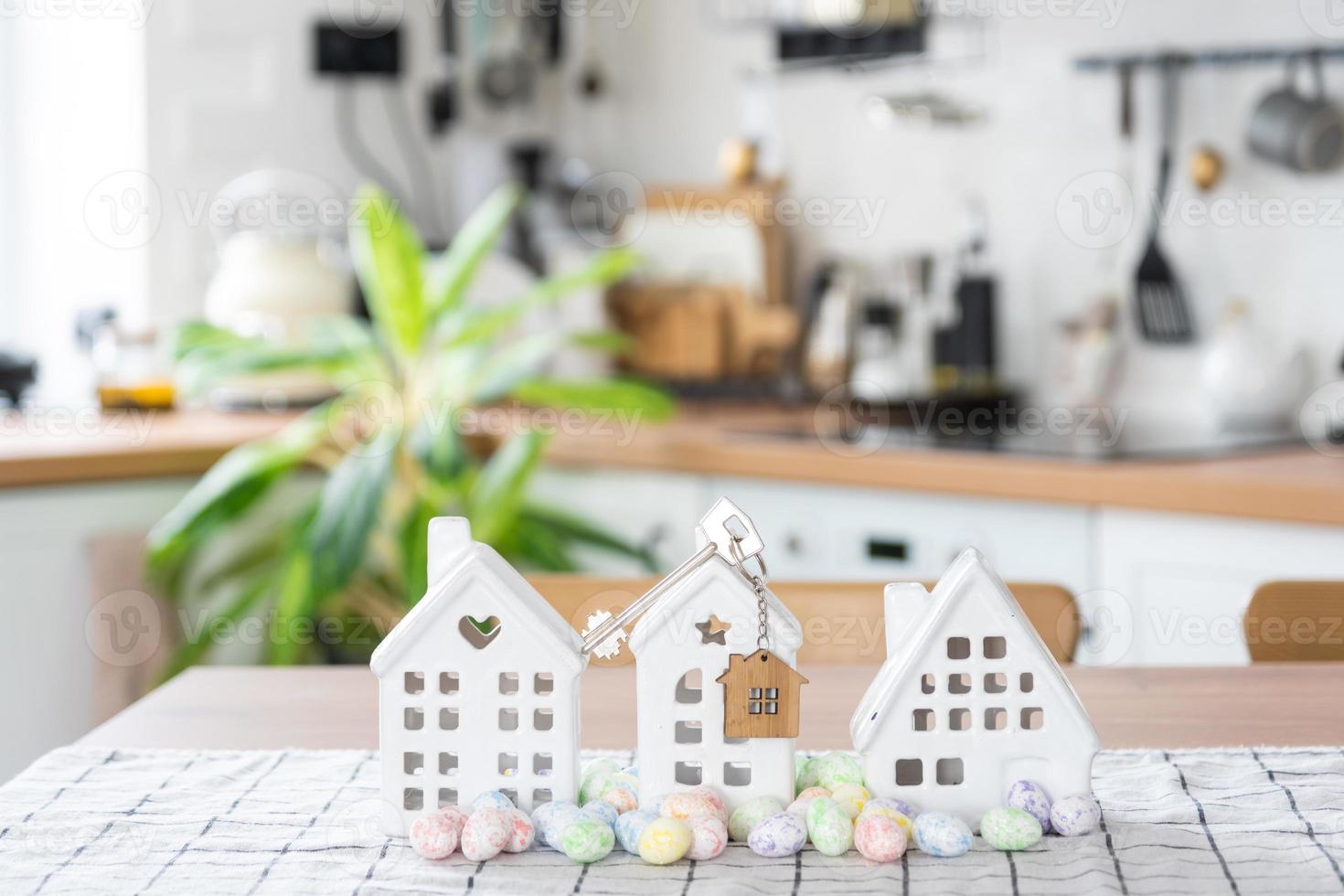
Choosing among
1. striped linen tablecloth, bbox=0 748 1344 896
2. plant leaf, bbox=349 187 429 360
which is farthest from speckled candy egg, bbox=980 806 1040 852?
plant leaf, bbox=349 187 429 360

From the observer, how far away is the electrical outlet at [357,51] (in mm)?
3012

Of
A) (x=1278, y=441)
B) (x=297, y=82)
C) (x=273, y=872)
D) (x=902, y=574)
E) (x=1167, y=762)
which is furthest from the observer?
(x=297, y=82)

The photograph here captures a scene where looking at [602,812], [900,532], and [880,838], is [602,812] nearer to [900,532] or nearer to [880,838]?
[880,838]

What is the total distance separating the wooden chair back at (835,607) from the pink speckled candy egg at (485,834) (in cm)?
54

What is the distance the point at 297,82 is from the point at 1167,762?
2.48 metres

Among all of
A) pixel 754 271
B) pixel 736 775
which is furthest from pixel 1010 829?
pixel 754 271

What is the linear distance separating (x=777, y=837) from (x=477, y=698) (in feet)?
0.49

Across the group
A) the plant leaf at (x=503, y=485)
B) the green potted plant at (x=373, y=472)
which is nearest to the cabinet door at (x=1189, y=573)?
the green potted plant at (x=373, y=472)

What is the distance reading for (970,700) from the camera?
2.47 ft

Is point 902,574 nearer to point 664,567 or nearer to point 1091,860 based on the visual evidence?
point 664,567

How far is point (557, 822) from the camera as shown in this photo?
0.72m

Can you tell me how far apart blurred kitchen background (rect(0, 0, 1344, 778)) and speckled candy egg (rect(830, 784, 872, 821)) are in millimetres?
1162

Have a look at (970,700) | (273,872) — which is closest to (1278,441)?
(970,700)

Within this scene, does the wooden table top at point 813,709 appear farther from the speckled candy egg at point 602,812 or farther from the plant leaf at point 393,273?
the plant leaf at point 393,273
